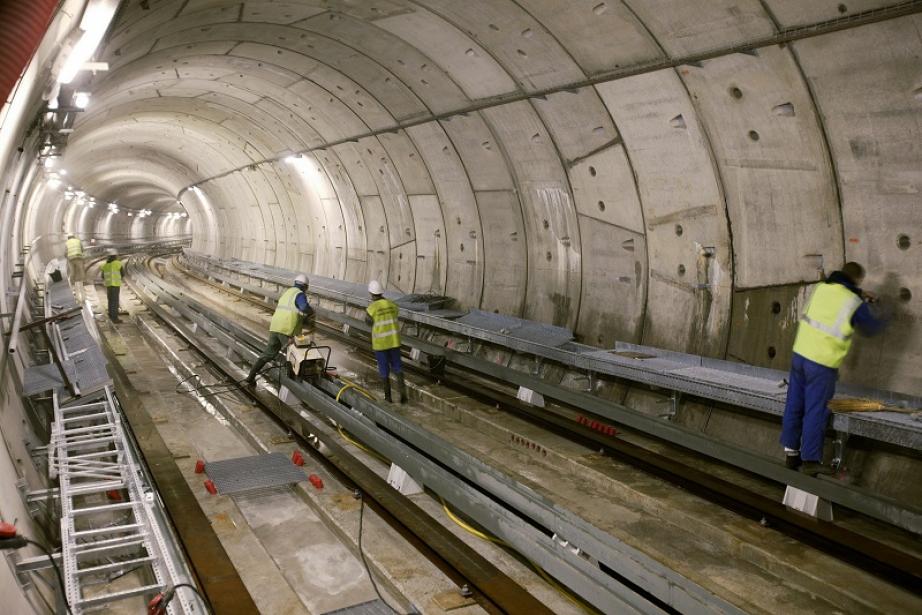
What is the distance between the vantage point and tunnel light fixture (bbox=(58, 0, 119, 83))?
15.1ft

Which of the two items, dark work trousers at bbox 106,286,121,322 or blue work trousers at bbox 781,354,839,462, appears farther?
dark work trousers at bbox 106,286,121,322

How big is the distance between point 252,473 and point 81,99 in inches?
182

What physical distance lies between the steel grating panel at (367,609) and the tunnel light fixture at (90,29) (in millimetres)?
4047

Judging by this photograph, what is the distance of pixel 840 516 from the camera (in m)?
6.03

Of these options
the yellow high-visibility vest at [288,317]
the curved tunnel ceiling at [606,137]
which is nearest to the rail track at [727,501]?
the yellow high-visibility vest at [288,317]

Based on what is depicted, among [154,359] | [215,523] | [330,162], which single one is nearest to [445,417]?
[215,523]

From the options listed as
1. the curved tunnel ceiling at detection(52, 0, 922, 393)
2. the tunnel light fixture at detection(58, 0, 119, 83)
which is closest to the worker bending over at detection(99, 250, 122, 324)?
the curved tunnel ceiling at detection(52, 0, 922, 393)

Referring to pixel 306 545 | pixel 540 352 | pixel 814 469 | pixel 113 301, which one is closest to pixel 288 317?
pixel 540 352

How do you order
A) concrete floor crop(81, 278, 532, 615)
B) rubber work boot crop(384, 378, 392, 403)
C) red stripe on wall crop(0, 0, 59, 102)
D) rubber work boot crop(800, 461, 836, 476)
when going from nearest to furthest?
red stripe on wall crop(0, 0, 59, 102) → concrete floor crop(81, 278, 532, 615) → rubber work boot crop(800, 461, 836, 476) → rubber work boot crop(384, 378, 392, 403)

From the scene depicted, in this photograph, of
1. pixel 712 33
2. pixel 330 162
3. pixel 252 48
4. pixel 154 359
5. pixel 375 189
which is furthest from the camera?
pixel 330 162

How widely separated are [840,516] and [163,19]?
8477 millimetres

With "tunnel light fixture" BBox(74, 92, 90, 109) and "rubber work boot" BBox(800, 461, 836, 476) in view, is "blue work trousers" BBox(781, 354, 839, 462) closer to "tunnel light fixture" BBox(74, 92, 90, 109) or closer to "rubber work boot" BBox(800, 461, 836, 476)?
"rubber work boot" BBox(800, 461, 836, 476)

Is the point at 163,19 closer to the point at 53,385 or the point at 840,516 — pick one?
the point at 53,385

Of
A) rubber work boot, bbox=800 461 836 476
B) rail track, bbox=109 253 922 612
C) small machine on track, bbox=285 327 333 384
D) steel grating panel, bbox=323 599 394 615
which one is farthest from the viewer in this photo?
small machine on track, bbox=285 327 333 384
